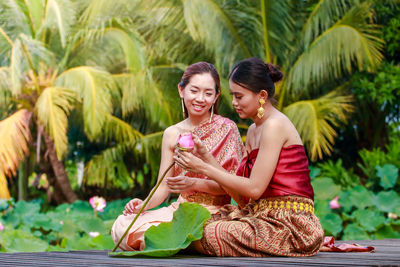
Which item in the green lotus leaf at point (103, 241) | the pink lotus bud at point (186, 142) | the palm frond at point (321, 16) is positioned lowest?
the green lotus leaf at point (103, 241)

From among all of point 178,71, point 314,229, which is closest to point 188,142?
point 314,229

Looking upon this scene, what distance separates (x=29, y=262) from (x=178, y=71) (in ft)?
24.8

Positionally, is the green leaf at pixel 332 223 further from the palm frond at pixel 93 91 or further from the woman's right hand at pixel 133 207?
the palm frond at pixel 93 91

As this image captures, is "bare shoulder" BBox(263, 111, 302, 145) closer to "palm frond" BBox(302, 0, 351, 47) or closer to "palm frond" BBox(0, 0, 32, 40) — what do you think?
"palm frond" BBox(302, 0, 351, 47)

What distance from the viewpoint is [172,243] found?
244cm

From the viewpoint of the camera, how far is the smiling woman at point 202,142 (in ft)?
9.27

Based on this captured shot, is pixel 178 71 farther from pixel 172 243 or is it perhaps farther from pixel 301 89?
pixel 172 243

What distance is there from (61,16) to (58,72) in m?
1.78

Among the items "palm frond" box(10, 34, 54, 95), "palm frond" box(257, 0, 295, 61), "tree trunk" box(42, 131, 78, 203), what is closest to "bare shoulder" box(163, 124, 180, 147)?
"palm frond" box(257, 0, 295, 61)

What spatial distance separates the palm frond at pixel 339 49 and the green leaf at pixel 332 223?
3.16 metres

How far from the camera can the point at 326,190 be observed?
277 inches

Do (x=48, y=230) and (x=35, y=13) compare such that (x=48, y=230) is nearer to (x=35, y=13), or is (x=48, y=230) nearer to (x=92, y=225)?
(x=92, y=225)

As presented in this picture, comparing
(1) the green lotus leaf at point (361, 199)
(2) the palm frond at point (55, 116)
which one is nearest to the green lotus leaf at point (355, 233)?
(1) the green lotus leaf at point (361, 199)

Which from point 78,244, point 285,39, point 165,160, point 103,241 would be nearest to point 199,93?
point 165,160
